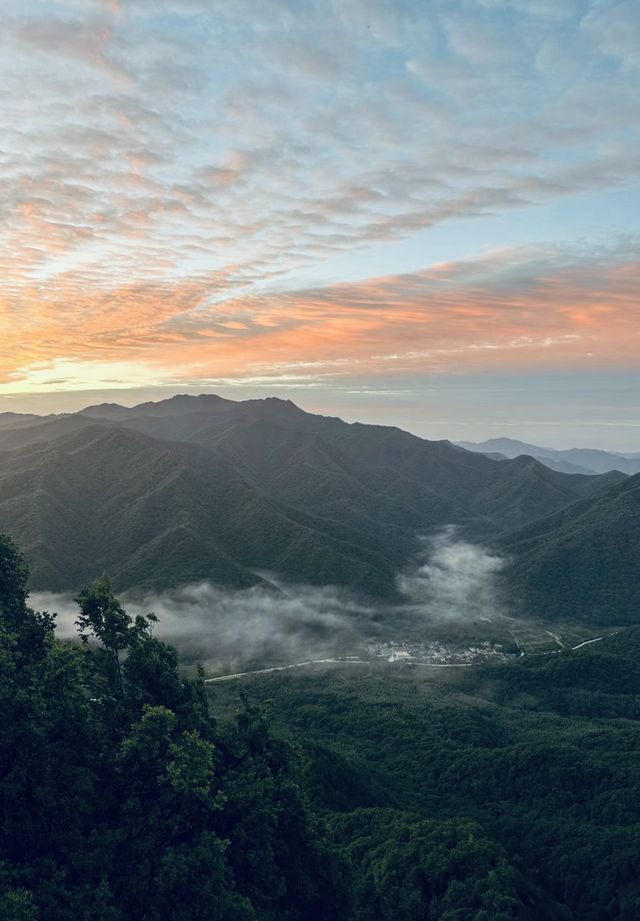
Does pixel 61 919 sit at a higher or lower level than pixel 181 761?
lower

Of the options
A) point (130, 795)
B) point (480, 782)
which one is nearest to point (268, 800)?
point (130, 795)

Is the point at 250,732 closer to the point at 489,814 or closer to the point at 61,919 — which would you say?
the point at 61,919

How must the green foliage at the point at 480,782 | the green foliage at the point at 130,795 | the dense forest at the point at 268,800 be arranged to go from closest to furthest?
1. the green foliage at the point at 130,795
2. the dense forest at the point at 268,800
3. the green foliage at the point at 480,782

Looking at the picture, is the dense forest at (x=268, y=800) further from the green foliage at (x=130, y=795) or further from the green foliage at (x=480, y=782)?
the green foliage at (x=480, y=782)

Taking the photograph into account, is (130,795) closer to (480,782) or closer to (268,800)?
(268,800)

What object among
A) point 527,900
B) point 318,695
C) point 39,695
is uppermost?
point 39,695

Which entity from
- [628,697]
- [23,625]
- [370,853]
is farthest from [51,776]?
[628,697]

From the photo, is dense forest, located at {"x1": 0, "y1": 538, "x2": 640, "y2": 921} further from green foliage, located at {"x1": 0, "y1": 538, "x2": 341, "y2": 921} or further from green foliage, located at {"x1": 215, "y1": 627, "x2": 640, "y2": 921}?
green foliage, located at {"x1": 215, "y1": 627, "x2": 640, "y2": 921}

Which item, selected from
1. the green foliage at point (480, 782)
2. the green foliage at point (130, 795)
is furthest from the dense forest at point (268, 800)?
the green foliage at point (480, 782)

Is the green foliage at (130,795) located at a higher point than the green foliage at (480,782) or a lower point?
higher
